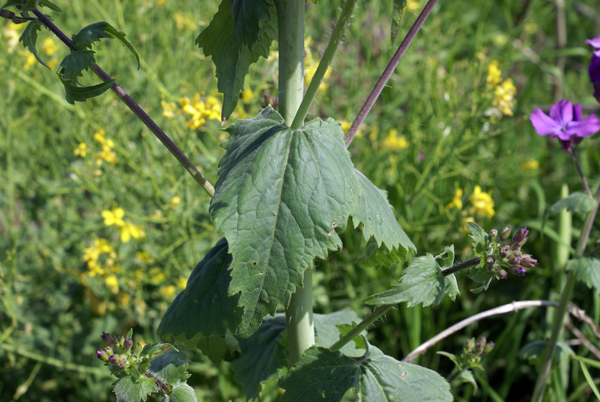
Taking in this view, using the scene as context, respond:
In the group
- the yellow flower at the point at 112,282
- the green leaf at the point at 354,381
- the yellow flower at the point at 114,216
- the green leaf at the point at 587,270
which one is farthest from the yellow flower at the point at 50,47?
the green leaf at the point at 587,270

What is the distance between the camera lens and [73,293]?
2.32 m

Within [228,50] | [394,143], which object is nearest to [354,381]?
[228,50]

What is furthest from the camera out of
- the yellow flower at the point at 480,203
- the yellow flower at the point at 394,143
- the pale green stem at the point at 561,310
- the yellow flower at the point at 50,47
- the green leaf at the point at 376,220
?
the yellow flower at the point at 394,143

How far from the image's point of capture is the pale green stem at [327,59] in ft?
2.40

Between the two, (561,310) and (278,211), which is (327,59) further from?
(561,310)

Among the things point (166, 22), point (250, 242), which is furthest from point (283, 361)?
point (166, 22)

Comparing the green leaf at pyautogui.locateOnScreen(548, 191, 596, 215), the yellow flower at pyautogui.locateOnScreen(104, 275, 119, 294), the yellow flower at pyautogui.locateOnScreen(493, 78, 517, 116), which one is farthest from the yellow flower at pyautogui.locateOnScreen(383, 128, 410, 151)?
the yellow flower at pyautogui.locateOnScreen(104, 275, 119, 294)

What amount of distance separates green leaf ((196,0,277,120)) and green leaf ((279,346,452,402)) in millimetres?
506

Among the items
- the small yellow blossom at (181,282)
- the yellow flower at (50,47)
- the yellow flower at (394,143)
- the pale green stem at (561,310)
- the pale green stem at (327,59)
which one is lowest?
the pale green stem at (561,310)

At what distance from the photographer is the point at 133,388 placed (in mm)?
871

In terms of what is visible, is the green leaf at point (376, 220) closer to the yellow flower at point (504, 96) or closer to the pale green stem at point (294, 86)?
the pale green stem at point (294, 86)

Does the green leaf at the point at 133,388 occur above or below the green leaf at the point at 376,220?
below

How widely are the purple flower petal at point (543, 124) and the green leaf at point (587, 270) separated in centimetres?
37

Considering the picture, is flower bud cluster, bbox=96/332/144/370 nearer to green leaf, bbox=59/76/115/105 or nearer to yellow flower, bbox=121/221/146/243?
green leaf, bbox=59/76/115/105
